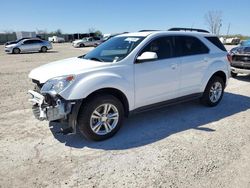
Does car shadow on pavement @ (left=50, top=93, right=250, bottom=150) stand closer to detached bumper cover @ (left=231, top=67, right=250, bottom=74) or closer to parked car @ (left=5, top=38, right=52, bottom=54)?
detached bumper cover @ (left=231, top=67, right=250, bottom=74)

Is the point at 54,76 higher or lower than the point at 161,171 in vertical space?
higher

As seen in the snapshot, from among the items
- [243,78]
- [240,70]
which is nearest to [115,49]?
[240,70]

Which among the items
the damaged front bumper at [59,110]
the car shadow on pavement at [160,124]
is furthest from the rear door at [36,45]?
the damaged front bumper at [59,110]

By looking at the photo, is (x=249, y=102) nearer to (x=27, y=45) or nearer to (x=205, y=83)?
(x=205, y=83)

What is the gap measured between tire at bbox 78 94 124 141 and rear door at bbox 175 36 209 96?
5.48 ft

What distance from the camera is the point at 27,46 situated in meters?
26.1

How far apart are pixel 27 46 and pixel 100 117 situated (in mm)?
24541

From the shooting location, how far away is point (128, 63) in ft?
14.3

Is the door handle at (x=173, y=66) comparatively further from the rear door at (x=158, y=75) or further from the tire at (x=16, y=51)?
the tire at (x=16, y=51)

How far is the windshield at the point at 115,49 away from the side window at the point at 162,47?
0.76 ft

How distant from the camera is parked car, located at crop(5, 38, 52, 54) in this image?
2527cm

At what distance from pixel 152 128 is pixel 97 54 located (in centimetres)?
181

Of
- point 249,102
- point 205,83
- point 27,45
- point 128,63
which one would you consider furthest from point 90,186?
point 27,45

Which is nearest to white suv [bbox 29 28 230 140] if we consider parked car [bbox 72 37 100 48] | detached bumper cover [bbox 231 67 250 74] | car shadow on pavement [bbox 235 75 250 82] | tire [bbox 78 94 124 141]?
tire [bbox 78 94 124 141]
